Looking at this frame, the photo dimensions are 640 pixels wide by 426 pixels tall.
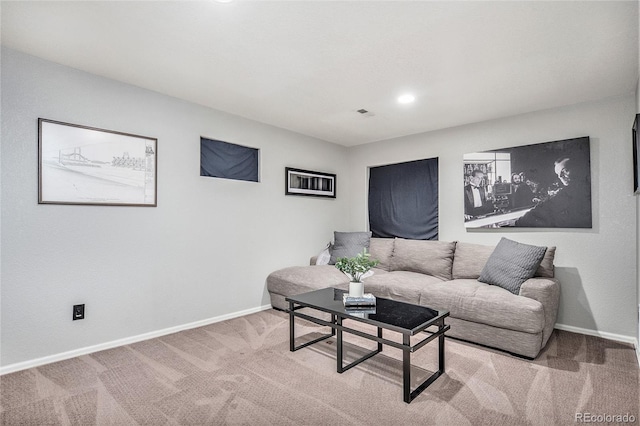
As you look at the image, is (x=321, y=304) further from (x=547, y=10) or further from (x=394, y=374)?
(x=547, y=10)

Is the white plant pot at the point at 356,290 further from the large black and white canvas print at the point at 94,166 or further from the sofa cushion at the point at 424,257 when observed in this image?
the large black and white canvas print at the point at 94,166

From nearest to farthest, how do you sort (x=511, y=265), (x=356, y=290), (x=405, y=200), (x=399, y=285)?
(x=356, y=290), (x=511, y=265), (x=399, y=285), (x=405, y=200)

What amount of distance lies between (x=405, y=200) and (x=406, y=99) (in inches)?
68.8

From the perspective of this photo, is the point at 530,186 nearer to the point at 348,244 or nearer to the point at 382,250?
the point at 382,250

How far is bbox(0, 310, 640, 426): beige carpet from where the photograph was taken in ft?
6.30

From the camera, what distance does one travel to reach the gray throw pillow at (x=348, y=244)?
457 centimetres

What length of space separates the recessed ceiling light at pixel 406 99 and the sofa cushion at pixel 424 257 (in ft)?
5.98

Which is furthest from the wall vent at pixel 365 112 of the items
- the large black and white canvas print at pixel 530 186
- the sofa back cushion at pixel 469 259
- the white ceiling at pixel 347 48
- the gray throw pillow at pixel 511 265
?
the gray throw pillow at pixel 511 265

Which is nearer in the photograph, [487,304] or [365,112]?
[487,304]

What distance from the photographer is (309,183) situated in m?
4.84

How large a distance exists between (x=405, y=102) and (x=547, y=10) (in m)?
1.60

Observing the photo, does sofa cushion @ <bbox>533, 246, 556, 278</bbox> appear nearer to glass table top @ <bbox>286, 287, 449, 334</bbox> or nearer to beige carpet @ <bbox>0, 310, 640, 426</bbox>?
beige carpet @ <bbox>0, 310, 640, 426</bbox>

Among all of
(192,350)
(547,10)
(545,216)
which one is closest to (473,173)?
(545,216)

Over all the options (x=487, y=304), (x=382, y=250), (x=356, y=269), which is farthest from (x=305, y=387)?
(x=382, y=250)
